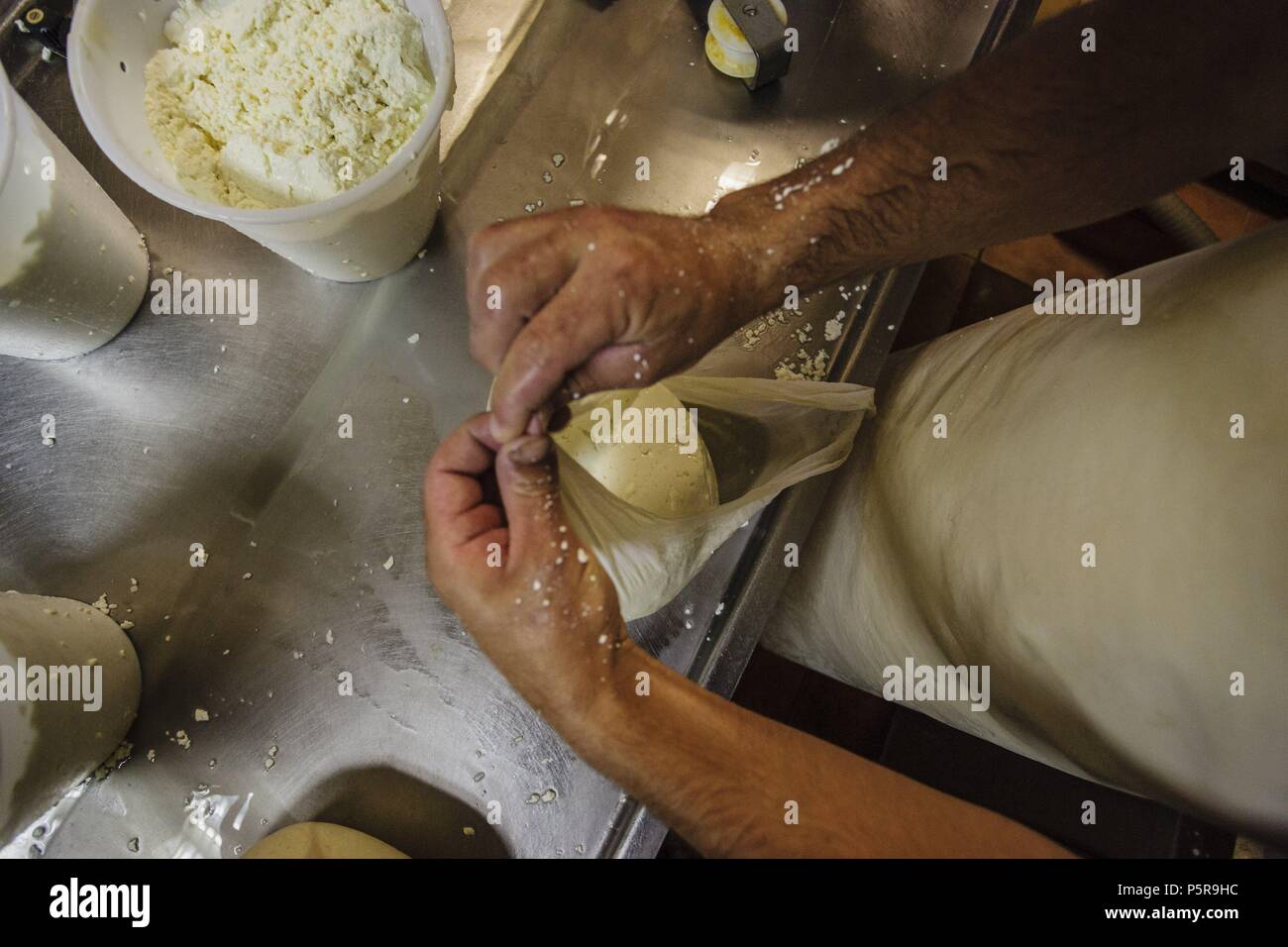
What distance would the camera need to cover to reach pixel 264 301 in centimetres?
84

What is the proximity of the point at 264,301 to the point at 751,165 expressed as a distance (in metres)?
0.58

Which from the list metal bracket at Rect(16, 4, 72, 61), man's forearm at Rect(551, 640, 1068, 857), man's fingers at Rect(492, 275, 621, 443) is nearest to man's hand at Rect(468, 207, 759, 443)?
man's fingers at Rect(492, 275, 621, 443)

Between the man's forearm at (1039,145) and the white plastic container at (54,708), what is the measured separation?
0.66 m

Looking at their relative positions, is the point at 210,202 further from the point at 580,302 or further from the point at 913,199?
the point at 913,199

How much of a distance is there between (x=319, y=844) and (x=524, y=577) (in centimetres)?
36

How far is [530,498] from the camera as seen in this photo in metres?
0.50

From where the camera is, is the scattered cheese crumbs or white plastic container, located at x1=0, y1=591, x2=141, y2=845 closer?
white plastic container, located at x1=0, y1=591, x2=141, y2=845

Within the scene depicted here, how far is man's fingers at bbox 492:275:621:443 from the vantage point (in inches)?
17.9

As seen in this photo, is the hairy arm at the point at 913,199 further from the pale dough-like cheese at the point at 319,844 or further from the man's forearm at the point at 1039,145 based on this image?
the pale dough-like cheese at the point at 319,844

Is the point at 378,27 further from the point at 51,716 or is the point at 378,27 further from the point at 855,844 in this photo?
the point at 855,844

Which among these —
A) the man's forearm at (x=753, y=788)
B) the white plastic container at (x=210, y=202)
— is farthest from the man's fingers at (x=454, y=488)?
the white plastic container at (x=210, y=202)

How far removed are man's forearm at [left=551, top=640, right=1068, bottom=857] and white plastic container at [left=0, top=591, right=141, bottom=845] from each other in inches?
17.2

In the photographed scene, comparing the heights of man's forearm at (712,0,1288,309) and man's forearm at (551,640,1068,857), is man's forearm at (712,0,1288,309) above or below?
above

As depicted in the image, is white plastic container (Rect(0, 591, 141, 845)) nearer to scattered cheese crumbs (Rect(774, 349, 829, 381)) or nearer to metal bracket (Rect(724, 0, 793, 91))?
scattered cheese crumbs (Rect(774, 349, 829, 381))
